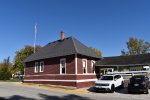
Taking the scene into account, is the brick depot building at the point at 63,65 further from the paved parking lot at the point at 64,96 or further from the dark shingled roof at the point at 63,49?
the paved parking lot at the point at 64,96

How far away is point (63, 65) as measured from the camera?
102 ft

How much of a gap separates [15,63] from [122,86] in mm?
51473

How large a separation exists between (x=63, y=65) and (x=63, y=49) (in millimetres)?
2490

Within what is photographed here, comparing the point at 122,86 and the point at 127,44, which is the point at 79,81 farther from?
the point at 127,44

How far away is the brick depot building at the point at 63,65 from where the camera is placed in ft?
97.3

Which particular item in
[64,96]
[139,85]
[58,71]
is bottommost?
[64,96]

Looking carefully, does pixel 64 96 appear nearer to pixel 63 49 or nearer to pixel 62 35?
pixel 63 49

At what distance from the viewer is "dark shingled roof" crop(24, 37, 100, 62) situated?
30905 millimetres

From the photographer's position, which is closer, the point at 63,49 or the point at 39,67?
the point at 63,49

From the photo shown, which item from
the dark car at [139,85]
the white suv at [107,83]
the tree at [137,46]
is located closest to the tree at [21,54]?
the tree at [137,46]

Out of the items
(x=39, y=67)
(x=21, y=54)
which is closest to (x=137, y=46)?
→ (x=21, y=54)

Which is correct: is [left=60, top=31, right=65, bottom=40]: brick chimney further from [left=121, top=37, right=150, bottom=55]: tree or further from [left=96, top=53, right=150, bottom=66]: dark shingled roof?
[left=121, top=37, right=150, bottom=55]: tree

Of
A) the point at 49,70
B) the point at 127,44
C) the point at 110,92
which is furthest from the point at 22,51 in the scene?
the point at 110,92

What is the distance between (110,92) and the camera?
2461 cm
